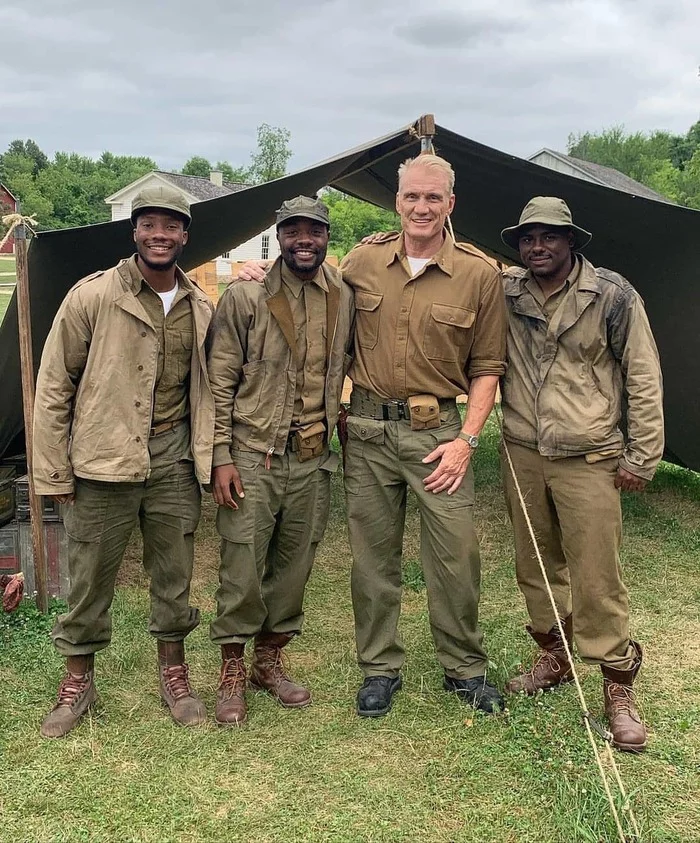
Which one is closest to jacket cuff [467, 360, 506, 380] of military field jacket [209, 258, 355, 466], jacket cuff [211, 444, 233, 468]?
military field jacket [209, 258, 355, 466]

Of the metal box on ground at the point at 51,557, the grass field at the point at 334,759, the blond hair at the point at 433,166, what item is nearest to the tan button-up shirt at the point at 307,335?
the blond hair at the point at 433,166

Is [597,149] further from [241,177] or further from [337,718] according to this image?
[337,718]

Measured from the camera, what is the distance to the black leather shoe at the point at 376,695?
2701 millimetres

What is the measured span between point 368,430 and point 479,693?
1.02m

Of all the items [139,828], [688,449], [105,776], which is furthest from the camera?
[688,449]

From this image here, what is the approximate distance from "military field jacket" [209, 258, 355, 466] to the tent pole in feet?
3.29

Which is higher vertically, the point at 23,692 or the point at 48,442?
the point at 48,442

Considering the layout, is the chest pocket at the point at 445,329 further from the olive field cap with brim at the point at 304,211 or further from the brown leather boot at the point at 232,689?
the brown leather boot at the point at 232,689

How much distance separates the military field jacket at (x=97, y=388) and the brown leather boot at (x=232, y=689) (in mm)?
760

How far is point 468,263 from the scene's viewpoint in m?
2.60

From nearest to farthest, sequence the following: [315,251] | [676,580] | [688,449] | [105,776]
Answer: [105,776] < [315,251] < [676,580] < [688,449]

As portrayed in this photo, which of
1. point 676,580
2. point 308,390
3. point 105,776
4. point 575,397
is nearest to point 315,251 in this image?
point 308,390

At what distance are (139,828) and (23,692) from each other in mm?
927

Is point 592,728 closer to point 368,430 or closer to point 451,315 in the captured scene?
point 368,430
